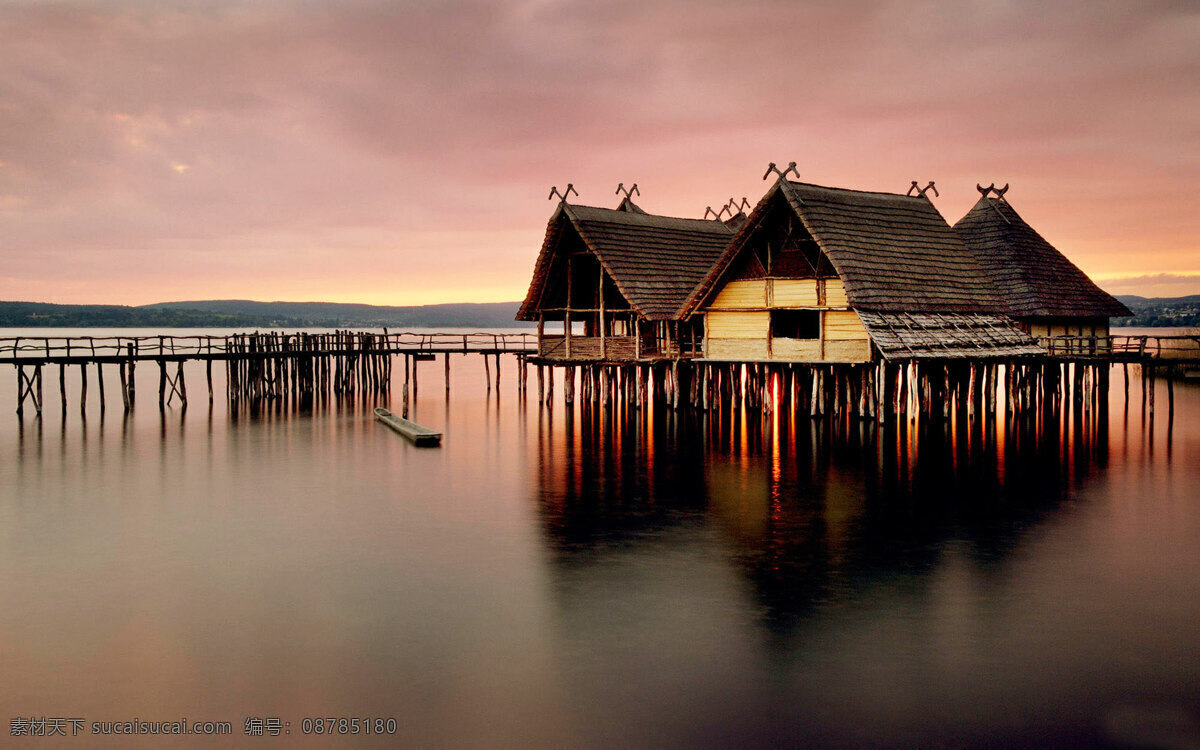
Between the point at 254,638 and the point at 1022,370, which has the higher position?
the point at 1022,370

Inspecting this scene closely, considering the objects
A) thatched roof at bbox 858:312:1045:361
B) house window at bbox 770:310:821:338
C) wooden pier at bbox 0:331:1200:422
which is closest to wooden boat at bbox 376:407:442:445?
wooden pier at bbox 0:331:1200:422

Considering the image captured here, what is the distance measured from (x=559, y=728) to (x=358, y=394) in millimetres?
38393

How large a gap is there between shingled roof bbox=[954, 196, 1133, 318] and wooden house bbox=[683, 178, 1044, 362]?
136cm

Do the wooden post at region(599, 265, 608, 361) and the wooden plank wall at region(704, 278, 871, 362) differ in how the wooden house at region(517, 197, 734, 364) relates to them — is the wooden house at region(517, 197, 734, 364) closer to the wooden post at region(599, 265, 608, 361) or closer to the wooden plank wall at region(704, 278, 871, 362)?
the wooden post at region(599, 265, 608, 361)

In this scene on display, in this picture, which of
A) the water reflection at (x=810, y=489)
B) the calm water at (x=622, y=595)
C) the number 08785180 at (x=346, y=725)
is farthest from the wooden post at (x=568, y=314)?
the number 08785180 at (x=346, y=725)

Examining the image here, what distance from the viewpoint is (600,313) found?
34.0 m

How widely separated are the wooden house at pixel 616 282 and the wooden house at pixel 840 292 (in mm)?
1759

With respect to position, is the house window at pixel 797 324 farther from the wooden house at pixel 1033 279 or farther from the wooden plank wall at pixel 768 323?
the wooden house at pixel 1033 279

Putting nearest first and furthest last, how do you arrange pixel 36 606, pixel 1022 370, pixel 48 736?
pixel 48 736
pixel 36 606
pixel 1022 370

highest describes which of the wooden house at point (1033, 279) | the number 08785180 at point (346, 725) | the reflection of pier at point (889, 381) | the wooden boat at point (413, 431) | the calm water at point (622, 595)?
the wooden house at point (1033, 279)

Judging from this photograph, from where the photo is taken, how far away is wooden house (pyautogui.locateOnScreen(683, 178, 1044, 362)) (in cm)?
2802

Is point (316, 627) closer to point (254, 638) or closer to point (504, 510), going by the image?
point (254, 638)

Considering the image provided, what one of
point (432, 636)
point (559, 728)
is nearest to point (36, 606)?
point (432, 636)

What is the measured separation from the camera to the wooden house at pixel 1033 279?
111 ft
